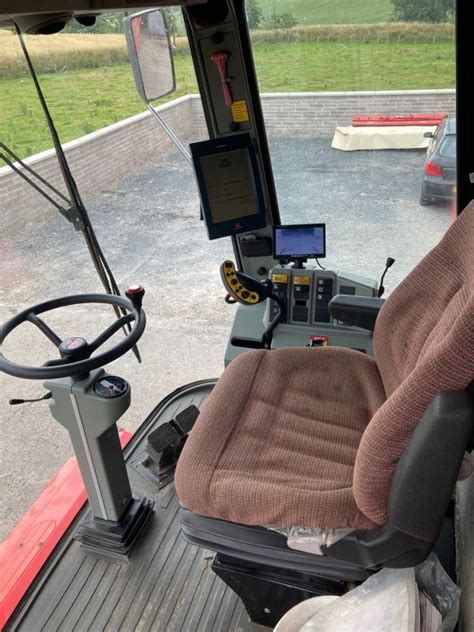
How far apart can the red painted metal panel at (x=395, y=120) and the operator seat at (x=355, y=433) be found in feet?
2.86

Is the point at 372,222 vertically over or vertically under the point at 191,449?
under

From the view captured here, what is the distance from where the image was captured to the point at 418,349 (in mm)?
1234

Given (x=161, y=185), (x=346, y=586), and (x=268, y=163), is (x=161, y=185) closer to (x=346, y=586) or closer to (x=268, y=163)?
(x=268, y=163)

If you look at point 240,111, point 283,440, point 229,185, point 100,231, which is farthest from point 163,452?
point 100,231

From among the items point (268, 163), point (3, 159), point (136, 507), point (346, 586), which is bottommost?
point (136, 507)

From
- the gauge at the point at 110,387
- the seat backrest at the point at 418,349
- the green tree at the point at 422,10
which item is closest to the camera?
the seat backrest at the point at 418,349

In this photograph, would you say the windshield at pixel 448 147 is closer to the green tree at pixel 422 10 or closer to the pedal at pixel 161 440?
the green tree at pixel 422 10

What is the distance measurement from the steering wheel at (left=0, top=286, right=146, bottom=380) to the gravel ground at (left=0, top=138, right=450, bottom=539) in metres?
1.10

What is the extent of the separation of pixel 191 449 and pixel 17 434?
1743mm

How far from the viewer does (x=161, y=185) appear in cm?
410

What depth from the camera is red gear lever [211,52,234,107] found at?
6.63 feet

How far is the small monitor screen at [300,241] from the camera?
7.23 ft

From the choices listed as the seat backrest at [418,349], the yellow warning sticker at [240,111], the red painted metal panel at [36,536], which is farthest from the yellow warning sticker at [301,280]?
the red painted metal panel at [36,536]

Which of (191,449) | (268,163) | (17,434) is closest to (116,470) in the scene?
(191,449)
